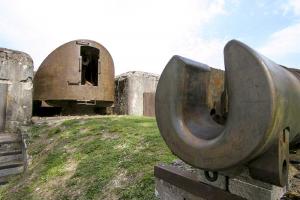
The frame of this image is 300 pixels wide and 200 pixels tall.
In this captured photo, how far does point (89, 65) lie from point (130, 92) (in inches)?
71.8

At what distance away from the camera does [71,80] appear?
323 inches

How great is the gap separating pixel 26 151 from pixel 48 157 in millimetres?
954

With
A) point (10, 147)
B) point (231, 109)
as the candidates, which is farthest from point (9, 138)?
point (231, 109)

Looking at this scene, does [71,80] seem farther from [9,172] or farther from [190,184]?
[190,184]

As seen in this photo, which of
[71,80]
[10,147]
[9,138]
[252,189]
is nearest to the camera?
[252,189]

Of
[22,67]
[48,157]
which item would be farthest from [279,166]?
[22,67]

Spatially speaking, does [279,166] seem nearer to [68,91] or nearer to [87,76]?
[68,91]

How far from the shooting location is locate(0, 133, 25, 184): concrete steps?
4723 millimetres

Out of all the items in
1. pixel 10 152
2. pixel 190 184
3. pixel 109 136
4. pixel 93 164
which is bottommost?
pixel 10 152

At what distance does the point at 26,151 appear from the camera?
5059mm

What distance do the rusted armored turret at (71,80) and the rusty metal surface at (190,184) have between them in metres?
6.87

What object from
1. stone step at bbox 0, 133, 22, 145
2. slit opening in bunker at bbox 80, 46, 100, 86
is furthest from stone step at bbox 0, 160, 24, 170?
slit opening in bunker at bbox 80, 46, 100, 86

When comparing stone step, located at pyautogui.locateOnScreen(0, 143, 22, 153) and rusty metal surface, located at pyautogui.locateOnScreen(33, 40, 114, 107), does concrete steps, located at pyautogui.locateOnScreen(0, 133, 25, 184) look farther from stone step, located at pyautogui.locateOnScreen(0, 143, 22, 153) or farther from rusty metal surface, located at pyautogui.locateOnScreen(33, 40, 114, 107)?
rusty metal surface, located at pyautogui.locateOnScreen(33, 40, 114, 107)

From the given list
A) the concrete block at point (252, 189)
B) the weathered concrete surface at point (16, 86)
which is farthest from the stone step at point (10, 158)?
the concrete block at point (252, 189)
